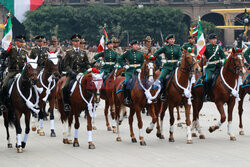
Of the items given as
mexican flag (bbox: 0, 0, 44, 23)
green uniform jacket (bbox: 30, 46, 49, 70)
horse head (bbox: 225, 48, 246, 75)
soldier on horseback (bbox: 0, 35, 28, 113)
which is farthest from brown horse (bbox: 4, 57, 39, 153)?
horse head (bbox: 225, 48, 246, 75)

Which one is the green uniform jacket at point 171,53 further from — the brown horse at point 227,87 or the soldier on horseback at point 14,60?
the soldier on horseback at point 14,60

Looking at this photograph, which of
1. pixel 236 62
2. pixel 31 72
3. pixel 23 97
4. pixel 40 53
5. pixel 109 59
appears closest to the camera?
pixel 31 72

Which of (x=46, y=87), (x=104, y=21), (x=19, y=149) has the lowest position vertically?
(x=19, y=149)

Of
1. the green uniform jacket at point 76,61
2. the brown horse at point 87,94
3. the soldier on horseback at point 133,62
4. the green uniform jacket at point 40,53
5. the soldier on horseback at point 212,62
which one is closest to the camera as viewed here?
the brown horse at point 87,94

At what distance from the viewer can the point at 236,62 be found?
13742 millimetres

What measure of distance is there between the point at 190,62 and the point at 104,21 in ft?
187

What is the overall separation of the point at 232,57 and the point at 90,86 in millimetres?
3984

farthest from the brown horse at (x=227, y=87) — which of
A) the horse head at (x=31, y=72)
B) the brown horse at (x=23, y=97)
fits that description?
the horse head at (x=31, y=72)

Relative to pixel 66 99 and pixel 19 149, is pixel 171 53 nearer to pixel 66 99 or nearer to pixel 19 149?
pixel 66 99

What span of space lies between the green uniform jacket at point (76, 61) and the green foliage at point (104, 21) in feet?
178

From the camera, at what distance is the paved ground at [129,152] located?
1087cm

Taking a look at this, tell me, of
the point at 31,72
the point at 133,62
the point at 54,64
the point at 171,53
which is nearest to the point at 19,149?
the point at 31,72

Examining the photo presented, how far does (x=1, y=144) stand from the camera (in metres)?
13.5

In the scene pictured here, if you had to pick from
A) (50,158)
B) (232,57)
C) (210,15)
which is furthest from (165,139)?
(210,15)
